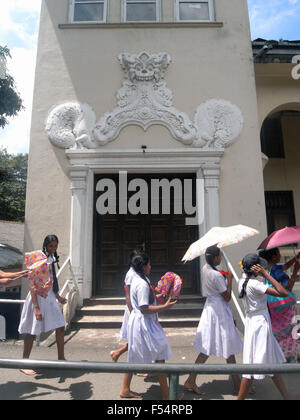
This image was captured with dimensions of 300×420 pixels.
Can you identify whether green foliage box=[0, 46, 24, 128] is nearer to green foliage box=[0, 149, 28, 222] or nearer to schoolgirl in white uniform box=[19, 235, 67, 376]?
schoolgirl in white uniform box=[19, 235, 67, 376]

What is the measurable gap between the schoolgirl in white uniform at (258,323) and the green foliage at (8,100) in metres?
10.5

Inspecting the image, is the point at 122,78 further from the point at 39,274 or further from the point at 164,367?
the point at 164,367

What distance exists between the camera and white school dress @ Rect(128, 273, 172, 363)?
2768 mm

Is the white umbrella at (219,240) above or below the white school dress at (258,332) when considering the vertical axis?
above

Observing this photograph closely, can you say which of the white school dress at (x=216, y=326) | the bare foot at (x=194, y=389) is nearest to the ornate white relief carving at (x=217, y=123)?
the white school dress at (x=216, y=326)

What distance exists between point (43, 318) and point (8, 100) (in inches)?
370

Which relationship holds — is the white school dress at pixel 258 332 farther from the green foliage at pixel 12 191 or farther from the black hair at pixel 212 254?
the green foliage at pixel 12 191

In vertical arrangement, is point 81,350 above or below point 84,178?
below

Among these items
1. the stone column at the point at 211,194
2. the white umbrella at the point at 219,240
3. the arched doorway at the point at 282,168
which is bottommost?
the white umbrella at the point at 219,240

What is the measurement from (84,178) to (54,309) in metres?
3.28

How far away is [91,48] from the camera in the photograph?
22.4ft

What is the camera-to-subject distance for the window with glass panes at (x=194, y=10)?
7.10m

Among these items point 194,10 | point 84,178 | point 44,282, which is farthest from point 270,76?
point 44,282
